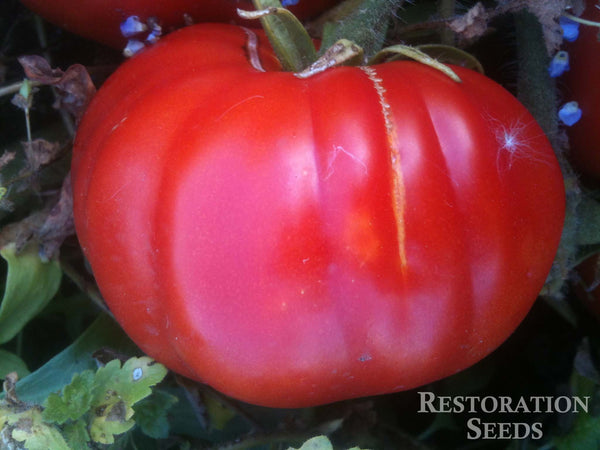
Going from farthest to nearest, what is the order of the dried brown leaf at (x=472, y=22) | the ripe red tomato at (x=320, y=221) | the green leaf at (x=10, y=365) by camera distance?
the green leaf at (x=10, y=365)
the dried brown leaf at (x=472, y=22)
the ripe red tomato at (x=320, y=221)

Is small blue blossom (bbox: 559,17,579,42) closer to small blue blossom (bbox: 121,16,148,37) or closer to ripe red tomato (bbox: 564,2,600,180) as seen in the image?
ripe red tomato (bbox: 564,2,600,180)

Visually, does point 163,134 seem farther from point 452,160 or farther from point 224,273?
point 452,160

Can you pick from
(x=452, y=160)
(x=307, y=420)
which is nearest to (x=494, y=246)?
(x=452, y=160)

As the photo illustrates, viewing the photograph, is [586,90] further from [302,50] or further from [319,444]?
[319,444]

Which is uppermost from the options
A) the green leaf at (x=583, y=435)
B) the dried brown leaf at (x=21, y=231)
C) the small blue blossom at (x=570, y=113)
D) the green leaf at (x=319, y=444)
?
the small blue blossom at (x=570, y=113)

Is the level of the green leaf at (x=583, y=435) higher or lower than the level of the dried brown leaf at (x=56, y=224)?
lower

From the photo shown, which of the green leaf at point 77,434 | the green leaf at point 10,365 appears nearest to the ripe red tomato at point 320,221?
the green leaf at point 77,434

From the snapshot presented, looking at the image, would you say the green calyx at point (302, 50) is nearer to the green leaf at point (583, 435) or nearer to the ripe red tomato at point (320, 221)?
the ripe red tomato at point (320, 221)
